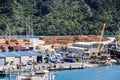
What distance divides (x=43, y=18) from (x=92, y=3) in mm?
11881

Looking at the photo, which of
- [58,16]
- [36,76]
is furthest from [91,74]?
[58,16]

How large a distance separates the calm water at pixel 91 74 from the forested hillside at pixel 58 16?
37.0 meters

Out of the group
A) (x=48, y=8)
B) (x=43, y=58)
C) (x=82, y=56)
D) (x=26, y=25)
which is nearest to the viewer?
(x=43, y=58)

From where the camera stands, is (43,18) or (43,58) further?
(43,18)

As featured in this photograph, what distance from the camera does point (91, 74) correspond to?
1762 inches

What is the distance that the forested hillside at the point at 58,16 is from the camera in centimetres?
8944

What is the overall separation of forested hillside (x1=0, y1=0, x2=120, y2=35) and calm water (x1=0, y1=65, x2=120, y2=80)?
3697 cm

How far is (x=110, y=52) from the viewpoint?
57.4 metres

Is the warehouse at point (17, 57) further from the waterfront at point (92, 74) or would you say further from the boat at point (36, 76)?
the boat at point (36, 76)

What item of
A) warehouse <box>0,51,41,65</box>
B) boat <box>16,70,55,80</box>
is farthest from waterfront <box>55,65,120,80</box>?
boat <box>16,70,55,80</box>

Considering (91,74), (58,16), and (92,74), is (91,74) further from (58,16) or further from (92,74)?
(58,16)

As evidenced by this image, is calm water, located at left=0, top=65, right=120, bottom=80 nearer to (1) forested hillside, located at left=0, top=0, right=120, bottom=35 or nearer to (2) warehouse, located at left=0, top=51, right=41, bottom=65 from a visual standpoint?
(2) warehouse, located at left=0, top=51, right=41, bottom=65

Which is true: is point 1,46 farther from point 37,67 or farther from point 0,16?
point 0,16

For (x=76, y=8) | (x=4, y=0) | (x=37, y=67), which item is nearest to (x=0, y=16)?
(x=4, y=0)
